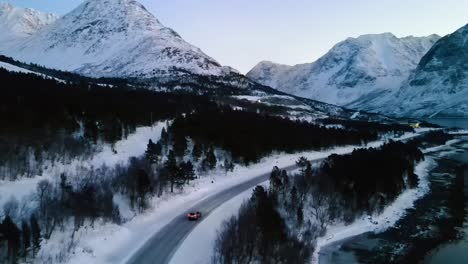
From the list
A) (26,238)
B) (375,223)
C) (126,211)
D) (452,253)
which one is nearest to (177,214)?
(126,211)

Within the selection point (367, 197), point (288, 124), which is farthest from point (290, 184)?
point (288, 124)

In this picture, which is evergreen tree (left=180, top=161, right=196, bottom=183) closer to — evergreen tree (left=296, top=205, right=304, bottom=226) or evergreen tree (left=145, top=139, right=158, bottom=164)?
evergreen tree (left=145, top=139, right=158, bottom=164)

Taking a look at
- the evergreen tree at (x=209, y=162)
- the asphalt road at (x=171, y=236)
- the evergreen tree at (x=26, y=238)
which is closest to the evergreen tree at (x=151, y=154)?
the evergreen tree at (x=209, y=162)

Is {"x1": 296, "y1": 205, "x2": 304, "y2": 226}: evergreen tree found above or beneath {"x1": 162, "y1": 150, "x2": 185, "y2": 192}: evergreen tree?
beneath

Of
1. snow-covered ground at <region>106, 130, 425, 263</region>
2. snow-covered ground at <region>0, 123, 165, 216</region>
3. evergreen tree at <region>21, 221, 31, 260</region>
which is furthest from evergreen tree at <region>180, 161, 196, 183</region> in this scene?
evergreen tree at <region>21, 221, 31, 260</region>

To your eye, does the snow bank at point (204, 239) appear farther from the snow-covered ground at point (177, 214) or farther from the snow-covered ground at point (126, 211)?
the snow-covered ground at point (126, 211)
